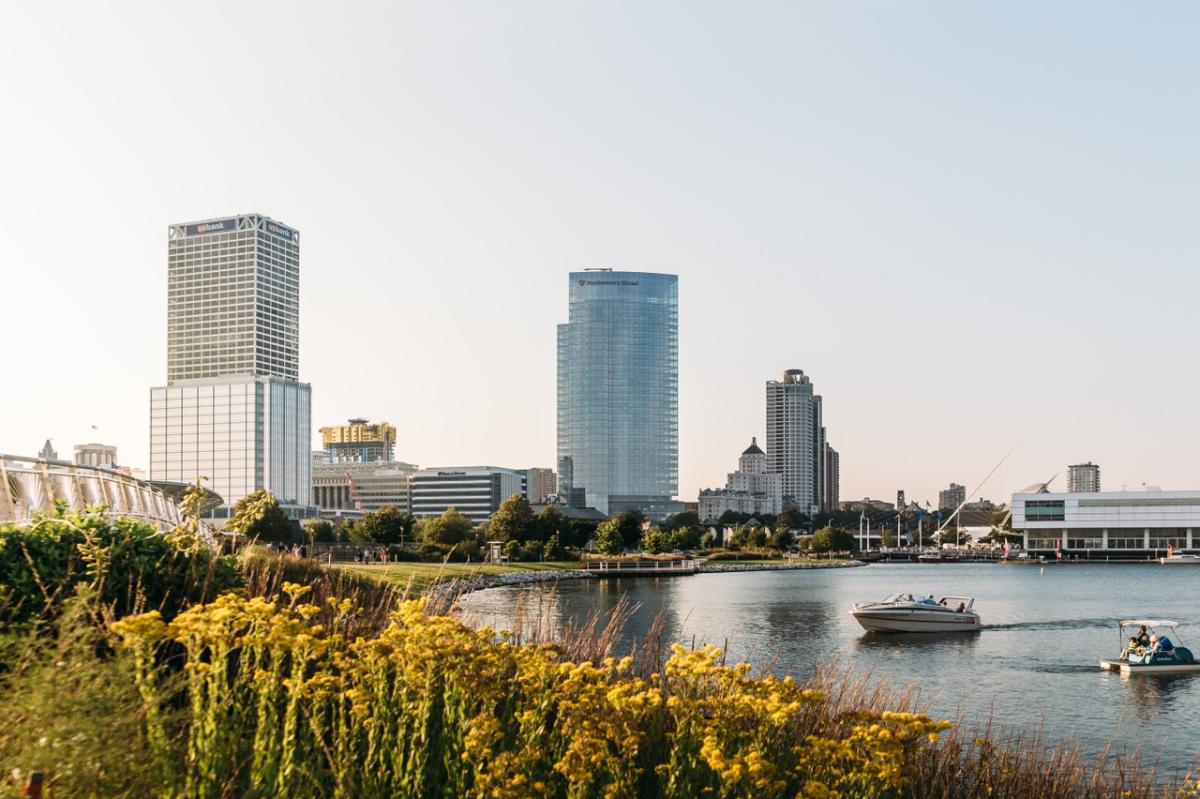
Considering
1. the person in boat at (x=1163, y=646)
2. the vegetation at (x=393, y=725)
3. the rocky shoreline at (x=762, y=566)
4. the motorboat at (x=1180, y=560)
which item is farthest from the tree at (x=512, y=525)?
the vegetation at (x=393, y=725)

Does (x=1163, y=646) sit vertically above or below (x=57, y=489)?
below

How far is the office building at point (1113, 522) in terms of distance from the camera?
182 metres

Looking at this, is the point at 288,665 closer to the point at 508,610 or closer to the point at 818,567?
the point at 508,610

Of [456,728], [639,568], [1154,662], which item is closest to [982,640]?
[1154,662]

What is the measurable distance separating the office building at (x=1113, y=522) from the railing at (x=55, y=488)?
181692mm

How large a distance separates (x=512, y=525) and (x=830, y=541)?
2779 inches

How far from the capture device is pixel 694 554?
531ft

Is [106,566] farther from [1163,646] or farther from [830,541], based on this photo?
[830,541]

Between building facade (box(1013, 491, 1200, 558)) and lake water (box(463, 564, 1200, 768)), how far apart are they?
3125 inches

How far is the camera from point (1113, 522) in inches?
7224

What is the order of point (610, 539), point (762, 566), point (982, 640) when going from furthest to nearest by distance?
point (762, 566)
point (610, 539)
point (982, 640)

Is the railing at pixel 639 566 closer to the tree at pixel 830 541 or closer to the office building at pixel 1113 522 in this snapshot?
the tree at pixel 830 541

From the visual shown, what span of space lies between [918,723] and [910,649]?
4545cm

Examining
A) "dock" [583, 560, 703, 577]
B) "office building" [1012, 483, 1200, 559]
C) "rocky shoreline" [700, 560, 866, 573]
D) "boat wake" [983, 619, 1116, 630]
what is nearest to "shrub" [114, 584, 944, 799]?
"boat wake" [983, 619, 1116, 630]
